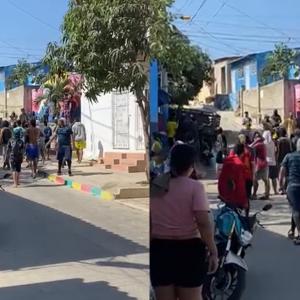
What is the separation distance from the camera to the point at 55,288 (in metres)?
5.92

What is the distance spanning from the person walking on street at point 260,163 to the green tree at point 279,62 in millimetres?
420

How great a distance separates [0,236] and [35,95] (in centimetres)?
355

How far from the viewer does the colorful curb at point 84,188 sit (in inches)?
490

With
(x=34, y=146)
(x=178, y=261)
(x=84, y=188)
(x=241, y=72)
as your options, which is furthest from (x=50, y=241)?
(x=34, y=146)

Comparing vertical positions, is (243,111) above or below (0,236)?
above

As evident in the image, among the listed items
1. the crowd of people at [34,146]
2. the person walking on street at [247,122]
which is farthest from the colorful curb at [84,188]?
the person walking on street at [247,122]

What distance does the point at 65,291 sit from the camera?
19.1 ft

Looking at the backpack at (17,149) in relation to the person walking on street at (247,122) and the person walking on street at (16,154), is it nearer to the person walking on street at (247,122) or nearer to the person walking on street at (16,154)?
the person walking on street at (16,154)

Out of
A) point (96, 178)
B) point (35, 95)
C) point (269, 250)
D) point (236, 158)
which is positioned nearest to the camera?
point (236, 158)

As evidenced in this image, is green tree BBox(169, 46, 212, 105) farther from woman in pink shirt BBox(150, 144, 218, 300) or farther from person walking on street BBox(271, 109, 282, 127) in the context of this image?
person walking on street BBox(271, 109, 282, 127)

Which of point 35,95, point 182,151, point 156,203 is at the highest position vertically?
point 35,95

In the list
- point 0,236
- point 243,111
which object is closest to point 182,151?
point 243,111

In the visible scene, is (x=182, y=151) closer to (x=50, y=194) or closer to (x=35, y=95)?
(x=35, y=95)

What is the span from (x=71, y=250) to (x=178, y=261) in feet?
13.0
